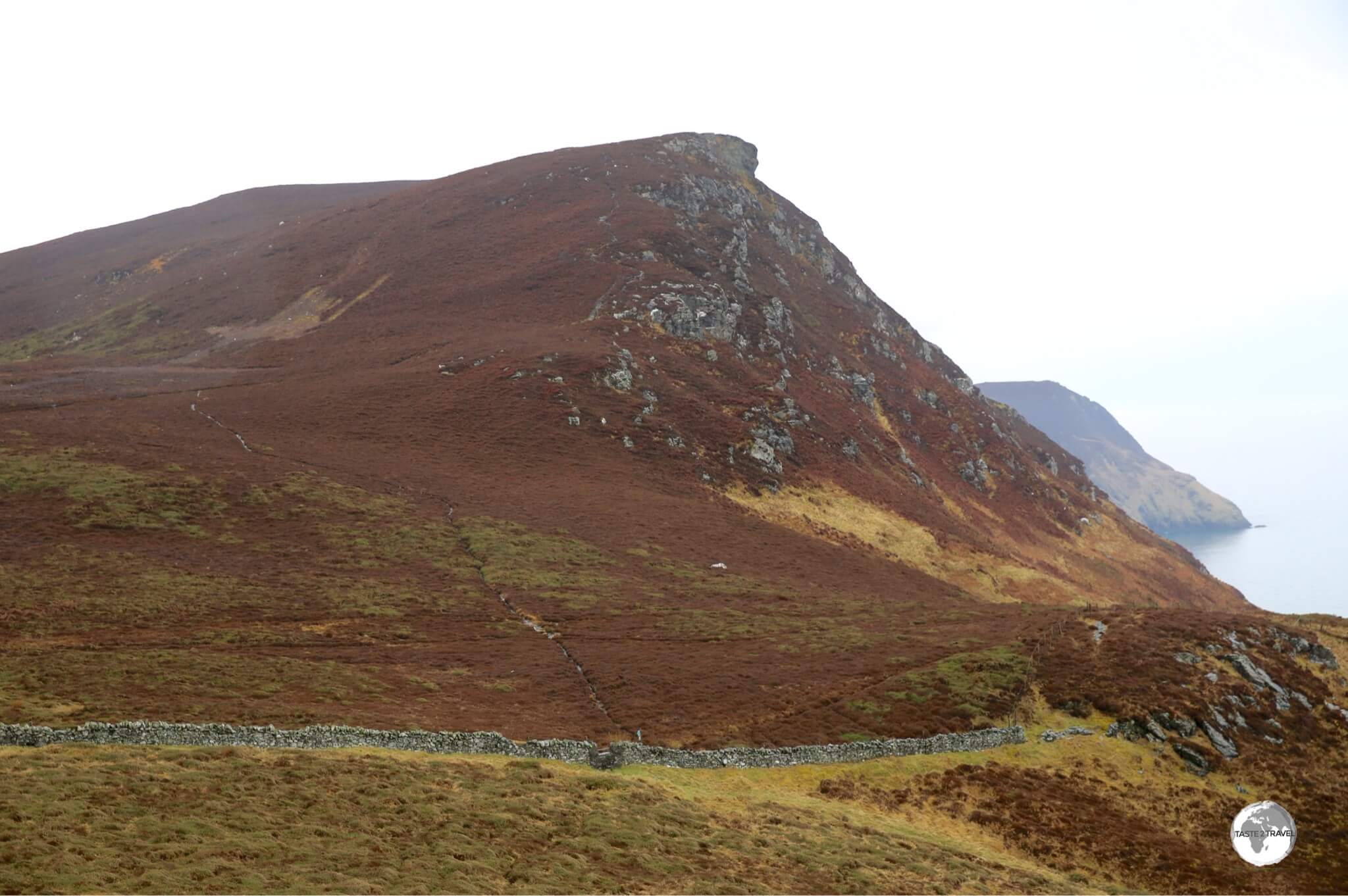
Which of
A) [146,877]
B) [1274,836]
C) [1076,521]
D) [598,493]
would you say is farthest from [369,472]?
[1076,521]

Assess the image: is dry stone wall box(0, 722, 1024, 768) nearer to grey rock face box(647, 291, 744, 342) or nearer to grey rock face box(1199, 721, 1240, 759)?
grey rock face box(1199, 721, 1240, 759)

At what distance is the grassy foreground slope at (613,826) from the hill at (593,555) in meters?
0.25

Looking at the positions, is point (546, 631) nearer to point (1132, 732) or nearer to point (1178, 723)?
point (1132, 732)

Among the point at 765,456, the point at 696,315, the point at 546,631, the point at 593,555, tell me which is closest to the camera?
the point at 546,631

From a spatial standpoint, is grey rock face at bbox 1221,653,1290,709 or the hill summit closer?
the hill summit

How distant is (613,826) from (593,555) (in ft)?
128

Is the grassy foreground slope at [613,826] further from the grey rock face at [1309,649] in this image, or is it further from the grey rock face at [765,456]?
the grey rock face at [765,456]

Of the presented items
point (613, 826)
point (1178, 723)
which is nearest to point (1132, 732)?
point (1178, 723)

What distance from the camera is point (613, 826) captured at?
91.8ft

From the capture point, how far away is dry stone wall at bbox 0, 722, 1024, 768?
2959cm

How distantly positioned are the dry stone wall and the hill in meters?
1.09

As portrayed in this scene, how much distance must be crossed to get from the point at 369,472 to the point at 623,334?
132ft

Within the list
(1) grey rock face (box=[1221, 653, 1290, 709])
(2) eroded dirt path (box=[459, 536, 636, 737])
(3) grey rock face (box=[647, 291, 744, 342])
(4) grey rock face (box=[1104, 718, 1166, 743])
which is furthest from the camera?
(3) grey rock face (box=[647, 291, 744, 342])

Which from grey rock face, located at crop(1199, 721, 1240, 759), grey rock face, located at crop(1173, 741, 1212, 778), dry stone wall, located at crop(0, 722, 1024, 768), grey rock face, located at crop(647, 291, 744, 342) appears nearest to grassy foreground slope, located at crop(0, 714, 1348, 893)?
grey rock face, located at crop(1173, 741, 1212, 778)
